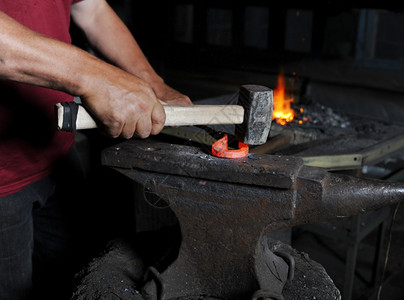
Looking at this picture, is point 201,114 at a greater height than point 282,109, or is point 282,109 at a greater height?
point 201,114

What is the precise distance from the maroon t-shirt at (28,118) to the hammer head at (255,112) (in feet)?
2.42

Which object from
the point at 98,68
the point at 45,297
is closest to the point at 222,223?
the point at 98,68

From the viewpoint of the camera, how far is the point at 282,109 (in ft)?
10.4

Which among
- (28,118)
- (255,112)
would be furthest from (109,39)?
(255,112)

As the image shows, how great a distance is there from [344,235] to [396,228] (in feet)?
5.16

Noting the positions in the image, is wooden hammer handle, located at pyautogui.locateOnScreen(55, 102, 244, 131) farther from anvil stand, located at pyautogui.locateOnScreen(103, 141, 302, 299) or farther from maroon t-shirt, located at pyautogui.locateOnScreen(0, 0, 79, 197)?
maroon t-shirt, located at pyautogui.locateOnScreen(0, 0, 79, 197)

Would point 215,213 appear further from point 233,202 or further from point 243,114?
point 243,114

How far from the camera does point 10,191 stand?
172 centimetres

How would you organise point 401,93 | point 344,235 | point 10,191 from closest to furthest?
point 10,191
point 344,235
point 401,93

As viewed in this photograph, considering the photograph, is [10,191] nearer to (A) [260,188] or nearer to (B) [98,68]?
(B) [98,68]

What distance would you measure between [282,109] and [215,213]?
195cm

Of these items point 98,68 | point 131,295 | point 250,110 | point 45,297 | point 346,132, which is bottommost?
point 45,297

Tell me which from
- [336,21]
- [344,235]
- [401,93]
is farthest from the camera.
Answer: [336,21]

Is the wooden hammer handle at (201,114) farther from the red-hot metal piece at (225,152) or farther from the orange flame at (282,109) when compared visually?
the orange flame at (282,109)
